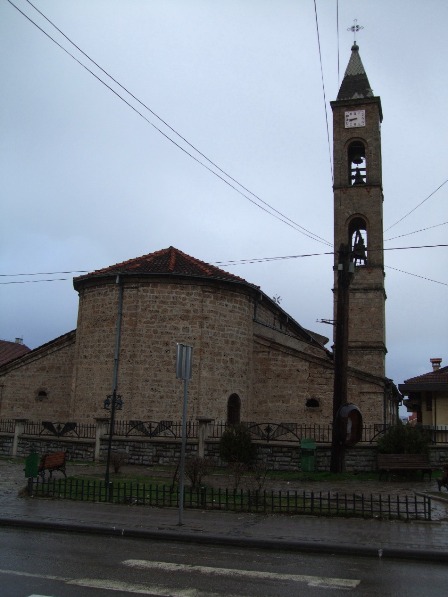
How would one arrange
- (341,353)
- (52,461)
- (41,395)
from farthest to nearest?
(41,395), (341,353), (52,461)

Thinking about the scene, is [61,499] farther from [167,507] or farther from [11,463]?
[11,463]

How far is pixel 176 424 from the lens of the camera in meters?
19.5

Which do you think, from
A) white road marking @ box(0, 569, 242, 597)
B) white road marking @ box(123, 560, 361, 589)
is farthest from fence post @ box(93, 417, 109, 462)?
white road marking @ box(0, 569, 242, 597)

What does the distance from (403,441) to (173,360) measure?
921 cm

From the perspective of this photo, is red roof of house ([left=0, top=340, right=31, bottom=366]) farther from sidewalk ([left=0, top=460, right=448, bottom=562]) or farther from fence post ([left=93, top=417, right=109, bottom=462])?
sidewalk ([left=0, top=460, right=448, bottom=562])

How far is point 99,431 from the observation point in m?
19.3

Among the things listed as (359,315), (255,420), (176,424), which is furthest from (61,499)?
(359,315)

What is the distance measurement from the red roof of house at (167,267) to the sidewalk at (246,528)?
13.0 m

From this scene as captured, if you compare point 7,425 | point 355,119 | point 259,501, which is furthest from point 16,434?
point 355,119

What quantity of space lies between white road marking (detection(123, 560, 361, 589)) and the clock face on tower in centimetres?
3212

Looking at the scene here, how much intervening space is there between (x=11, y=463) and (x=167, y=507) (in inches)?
A: 384

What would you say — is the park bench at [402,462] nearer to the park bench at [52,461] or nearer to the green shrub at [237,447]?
the green shrub at [237,447]

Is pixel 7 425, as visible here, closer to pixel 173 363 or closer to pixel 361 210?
pixel 173 363

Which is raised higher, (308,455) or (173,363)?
(173,363)
